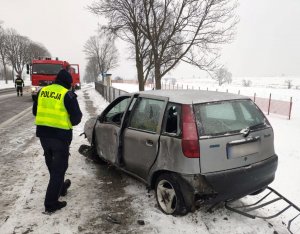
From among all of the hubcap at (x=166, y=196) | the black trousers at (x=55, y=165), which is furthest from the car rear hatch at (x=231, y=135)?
the black trousers at (x=55, y=165)

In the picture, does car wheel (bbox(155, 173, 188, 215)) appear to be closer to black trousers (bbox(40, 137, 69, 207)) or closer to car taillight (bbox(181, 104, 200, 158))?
car taillight (bbox(181, 104, 200, 158))

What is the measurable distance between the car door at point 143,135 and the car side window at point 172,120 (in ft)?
0.29

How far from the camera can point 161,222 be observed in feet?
12.0

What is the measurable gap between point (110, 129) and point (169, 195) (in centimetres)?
166

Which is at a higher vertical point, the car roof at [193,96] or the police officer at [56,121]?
the car roof at [193,96]

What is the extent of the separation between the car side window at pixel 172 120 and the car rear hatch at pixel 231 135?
0.23 m

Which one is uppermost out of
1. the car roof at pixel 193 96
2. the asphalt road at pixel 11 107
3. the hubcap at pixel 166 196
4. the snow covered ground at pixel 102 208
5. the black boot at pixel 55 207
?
the car roof at pixel 193 96

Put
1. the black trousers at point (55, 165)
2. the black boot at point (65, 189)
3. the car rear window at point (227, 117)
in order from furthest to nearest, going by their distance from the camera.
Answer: the black boot at point (65, 189) < the black trousers at point (55, 165) < the car rear window at point (227, 117)

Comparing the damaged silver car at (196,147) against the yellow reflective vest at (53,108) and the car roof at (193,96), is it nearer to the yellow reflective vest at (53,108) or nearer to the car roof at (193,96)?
the car roof at (193,96)

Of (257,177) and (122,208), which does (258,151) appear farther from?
(122,208)

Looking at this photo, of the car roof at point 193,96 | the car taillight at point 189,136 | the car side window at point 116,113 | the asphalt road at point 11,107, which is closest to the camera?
the car taillight at point 189,136

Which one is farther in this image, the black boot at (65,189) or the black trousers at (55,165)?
the black boot at (65,189)

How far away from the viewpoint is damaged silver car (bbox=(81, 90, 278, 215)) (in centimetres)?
343

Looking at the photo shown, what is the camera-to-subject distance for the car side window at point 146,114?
402cm
